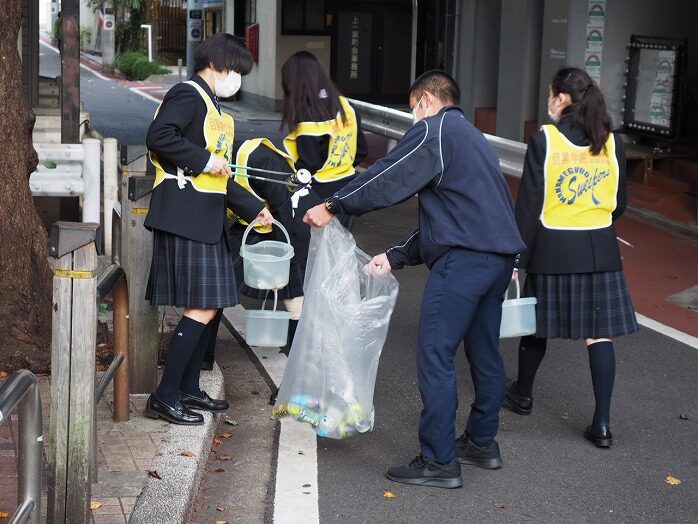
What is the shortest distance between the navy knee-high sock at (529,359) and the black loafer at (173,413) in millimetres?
1704

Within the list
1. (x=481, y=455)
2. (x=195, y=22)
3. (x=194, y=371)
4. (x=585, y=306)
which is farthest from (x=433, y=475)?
(x=195, y=22)

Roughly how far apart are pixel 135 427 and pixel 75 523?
4.56ft

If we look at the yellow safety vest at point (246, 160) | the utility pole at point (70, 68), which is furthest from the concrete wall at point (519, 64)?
the yellow safety vest at point (246, 160)

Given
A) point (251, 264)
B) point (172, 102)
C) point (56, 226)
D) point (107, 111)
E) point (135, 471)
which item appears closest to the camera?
point (56, 226)

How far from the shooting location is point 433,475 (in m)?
4.84

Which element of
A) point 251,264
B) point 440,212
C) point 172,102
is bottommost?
point 251,264

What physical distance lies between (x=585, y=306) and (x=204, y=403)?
1930 mm

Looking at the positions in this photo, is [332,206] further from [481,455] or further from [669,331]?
[669,331]

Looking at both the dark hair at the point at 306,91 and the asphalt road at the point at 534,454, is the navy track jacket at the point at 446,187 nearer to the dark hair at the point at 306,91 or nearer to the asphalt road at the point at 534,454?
the asphalt road at the point at 534,454

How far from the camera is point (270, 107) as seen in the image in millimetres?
25531

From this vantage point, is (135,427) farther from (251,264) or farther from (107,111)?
(107,111)

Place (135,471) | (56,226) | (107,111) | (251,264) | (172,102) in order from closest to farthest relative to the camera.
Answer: (56,226) → (135,471) → (172,102) → (251,264) → (107,111)

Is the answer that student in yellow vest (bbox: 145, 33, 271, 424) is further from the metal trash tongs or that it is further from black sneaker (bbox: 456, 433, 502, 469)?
black sneaker (bbox: 456, 433, 502, 469)

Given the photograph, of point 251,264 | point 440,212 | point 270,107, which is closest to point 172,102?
point 251,264
